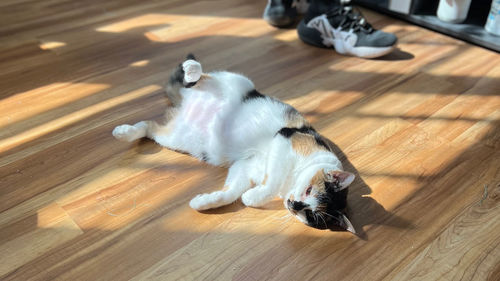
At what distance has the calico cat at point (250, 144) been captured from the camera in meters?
1.38

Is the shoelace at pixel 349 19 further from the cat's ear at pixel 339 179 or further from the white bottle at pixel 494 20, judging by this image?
the cat's ear at pixel 339 179

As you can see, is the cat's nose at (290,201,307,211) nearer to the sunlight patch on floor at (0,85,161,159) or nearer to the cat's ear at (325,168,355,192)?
the cat's ear at (325,168,355,192)

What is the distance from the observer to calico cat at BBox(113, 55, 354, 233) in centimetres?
138

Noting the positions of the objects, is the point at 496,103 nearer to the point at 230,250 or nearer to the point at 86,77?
the point at 230,250

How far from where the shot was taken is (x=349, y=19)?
7.97 feet

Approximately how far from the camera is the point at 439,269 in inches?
51.6

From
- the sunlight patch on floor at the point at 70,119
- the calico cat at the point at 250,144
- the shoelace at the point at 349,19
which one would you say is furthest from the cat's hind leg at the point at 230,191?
the shoelace at the point at 349,19

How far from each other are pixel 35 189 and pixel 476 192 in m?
1.63

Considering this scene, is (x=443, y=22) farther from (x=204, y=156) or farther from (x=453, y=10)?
(x=204, y=156)

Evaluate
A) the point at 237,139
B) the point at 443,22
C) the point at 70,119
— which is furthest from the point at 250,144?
the point at 443,22

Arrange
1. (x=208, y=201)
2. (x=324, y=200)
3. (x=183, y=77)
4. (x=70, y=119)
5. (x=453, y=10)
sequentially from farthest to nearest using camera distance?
(x=453, y=10) < (x=70, y=119) < (x=183, y=77) < (x=208, y=201) < (x=324, y=200)

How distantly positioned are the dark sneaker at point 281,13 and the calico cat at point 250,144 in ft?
3.27


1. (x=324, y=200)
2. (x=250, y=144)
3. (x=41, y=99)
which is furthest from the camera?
(x=41, y=99)

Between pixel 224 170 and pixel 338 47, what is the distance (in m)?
1.16
